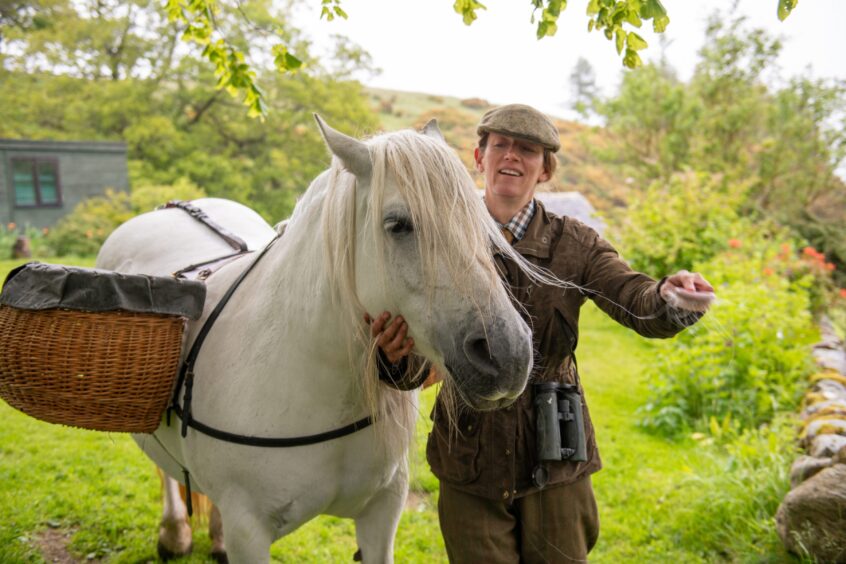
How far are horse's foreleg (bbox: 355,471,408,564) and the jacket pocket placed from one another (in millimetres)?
190

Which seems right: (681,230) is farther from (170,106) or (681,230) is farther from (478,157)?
→ (170,106)

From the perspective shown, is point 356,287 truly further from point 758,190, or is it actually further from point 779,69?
point 779,69

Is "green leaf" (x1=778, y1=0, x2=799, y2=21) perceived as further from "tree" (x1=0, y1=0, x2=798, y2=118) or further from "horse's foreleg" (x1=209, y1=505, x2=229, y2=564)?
"horse's foreleg" (x1=209, y1=505, x2=229, y2=564)

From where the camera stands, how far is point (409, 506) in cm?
389

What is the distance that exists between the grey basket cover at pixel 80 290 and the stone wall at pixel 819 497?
119 inches

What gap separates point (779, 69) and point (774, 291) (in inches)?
387

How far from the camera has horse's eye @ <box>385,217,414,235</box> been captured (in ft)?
4.79

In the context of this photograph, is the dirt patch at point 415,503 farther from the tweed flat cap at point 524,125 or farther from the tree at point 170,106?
the tree at point 170,106

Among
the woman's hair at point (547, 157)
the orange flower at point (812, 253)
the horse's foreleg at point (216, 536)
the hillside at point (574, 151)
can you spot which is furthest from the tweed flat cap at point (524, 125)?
the orange flower at point (812, 253)

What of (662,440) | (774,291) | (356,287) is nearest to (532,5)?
(356,287)

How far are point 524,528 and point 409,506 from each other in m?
2.12

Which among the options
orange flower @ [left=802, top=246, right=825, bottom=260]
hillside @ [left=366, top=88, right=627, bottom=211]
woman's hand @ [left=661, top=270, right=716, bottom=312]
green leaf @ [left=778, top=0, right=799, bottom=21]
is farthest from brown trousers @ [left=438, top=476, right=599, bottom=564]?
orange flower @ [left=802, top=246, right=825, bottom=260]

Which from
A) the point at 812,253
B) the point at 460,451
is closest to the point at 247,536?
the point at 460,451

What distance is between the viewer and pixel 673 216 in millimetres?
8648
